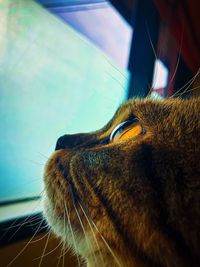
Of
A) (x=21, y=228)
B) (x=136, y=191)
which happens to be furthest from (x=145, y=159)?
(x=21, y=228)

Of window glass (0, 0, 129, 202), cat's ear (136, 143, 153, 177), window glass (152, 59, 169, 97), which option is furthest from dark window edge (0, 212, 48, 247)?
window glass (152, 59, 169, 97)

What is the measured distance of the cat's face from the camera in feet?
1.41

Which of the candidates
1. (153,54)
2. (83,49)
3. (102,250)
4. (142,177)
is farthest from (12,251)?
(153,54)

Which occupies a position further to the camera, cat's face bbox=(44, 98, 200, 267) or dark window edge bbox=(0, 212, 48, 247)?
dark window edge bbox=(0, 212, 48, 247)

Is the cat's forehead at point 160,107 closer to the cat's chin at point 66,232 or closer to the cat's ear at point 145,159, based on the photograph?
the cat's ear at point 145,159

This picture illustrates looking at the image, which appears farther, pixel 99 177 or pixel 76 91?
pixel 76 91

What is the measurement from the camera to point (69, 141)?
621 mm

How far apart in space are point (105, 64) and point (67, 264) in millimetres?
504

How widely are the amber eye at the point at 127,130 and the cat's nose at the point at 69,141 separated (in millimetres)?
63

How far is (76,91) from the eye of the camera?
74 centimetres

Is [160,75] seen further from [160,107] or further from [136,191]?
[136,191]

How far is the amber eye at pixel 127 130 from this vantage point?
0.54 m

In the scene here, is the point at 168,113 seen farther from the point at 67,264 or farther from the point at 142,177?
the point at 67,264

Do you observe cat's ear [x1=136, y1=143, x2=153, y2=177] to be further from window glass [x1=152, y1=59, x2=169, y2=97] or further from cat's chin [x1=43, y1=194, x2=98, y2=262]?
window glass [x1=152, y1=59, x2=169, y2=97]
